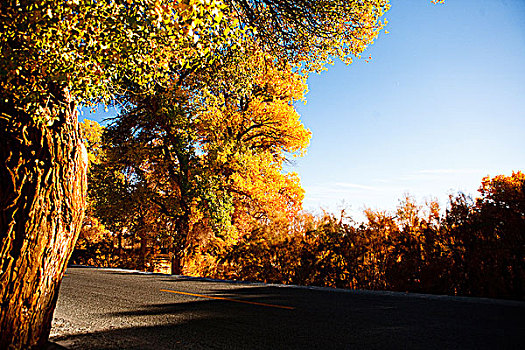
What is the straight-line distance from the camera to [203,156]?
14148mm

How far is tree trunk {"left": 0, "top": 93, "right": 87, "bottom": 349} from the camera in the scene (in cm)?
331

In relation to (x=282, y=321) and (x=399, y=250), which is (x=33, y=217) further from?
(x=399, y=250)

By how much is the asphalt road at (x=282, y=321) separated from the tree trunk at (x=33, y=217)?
55 centimetres

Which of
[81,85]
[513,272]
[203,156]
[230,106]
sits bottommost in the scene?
[513,272]

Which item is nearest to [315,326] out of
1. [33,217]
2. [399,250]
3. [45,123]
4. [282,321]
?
[282,321]

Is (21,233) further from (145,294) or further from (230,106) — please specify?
(230,106)

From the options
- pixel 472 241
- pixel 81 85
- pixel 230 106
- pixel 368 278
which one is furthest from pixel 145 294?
pixel 230 106

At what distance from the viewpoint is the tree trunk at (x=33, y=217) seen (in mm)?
3309

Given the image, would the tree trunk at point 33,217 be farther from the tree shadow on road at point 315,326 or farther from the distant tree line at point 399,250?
the distant tree line at point 399,250

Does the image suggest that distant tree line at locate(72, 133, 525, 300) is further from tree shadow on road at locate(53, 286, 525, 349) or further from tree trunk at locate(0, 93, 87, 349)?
tree trunk at locate(0, 93, 87, 349)

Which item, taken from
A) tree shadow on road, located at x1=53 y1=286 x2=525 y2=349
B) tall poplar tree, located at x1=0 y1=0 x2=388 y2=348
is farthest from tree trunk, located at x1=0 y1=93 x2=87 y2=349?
tree shadow on road, located at x1=53 y1=286 x2=525 y2=349

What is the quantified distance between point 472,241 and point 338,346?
5.85 meters

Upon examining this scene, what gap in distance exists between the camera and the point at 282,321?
14.1ft

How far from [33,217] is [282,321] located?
3262mm
